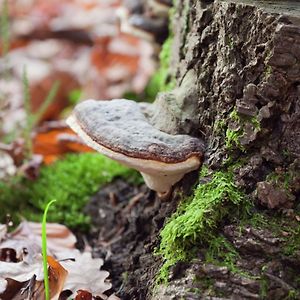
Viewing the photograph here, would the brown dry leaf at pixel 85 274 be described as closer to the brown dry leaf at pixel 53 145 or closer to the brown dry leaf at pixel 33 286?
the brown dry leaf at pixel 33 286

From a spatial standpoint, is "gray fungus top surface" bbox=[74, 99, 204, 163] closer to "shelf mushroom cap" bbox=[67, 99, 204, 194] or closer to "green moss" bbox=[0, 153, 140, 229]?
"shelf mushroom cap" bbox=[67, 99, 204, 194]

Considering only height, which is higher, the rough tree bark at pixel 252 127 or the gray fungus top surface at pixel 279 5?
the gray fungus top surface at pixel 279 5

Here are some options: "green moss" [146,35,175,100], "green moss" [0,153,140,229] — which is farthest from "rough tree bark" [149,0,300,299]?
"green moss" [0,153,140,229]

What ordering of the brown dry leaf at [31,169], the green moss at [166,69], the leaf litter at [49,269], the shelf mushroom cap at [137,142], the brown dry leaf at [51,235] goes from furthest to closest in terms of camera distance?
the brown dry leaf at [31,169] → the green moss at [166,69] → the brown dry leaf at [51,235] → the leaf litter at [49,269] → the shelf mushroom cap at [137,142]

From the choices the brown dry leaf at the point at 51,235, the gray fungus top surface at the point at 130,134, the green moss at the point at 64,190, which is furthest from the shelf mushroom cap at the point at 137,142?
the green moss at the point at 64,190

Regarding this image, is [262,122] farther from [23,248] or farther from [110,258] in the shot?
[23,248]

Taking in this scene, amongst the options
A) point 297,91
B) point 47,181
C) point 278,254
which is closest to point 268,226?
point 278,254
